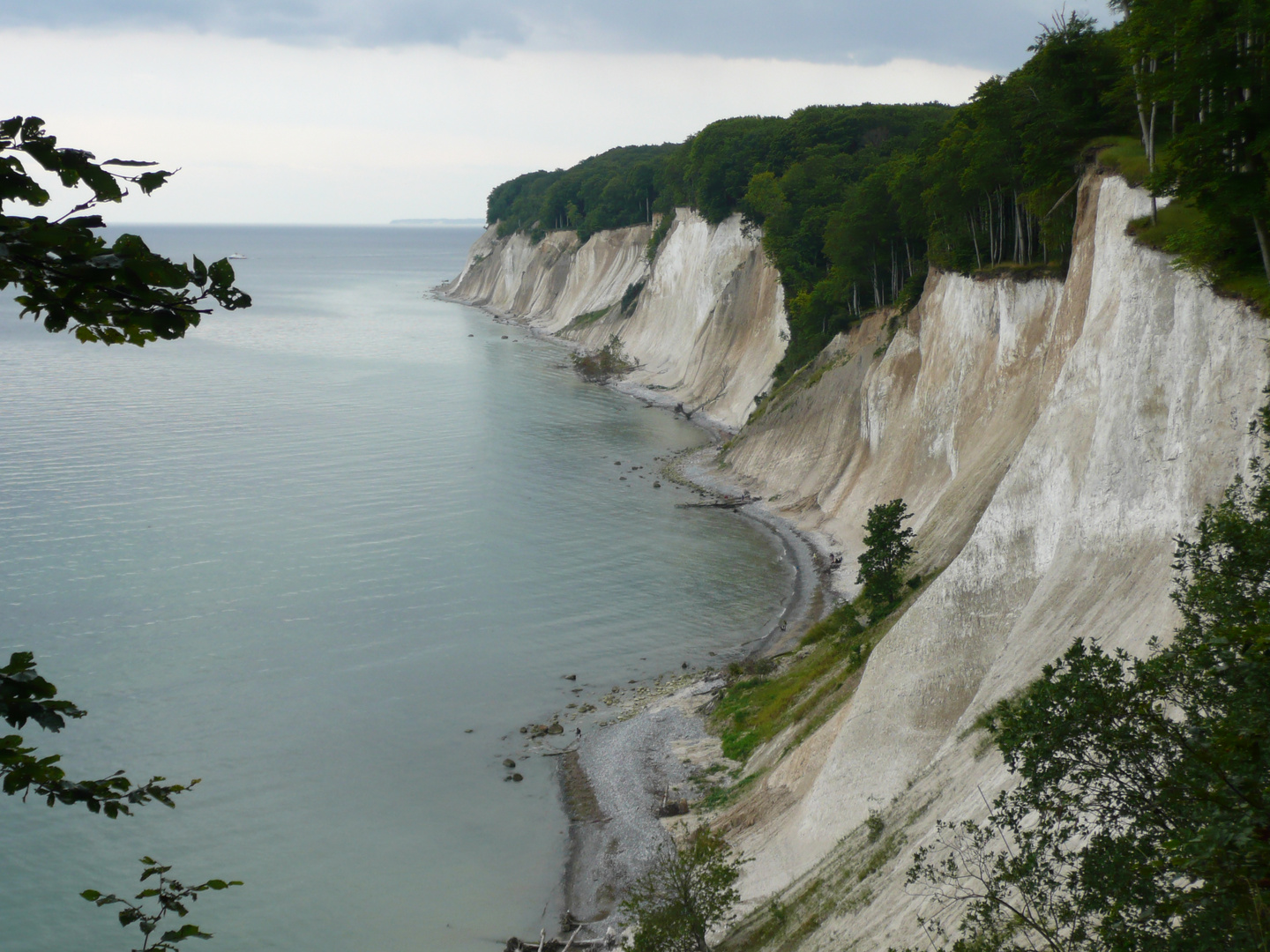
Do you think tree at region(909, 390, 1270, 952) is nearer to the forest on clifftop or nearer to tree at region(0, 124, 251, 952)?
tree at region(0, 124, 251, 952)

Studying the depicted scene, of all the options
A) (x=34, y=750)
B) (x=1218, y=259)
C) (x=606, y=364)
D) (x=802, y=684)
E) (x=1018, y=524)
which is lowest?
(x=802, y=684)

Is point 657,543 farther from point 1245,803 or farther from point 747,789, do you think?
point 1245,803

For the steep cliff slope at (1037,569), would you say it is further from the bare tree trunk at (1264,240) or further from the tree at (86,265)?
the tree at (86,265)

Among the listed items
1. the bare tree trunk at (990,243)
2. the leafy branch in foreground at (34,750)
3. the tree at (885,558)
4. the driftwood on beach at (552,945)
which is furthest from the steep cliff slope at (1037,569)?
the leafy branch in foreground at (34,750)

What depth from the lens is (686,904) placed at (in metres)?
18.3

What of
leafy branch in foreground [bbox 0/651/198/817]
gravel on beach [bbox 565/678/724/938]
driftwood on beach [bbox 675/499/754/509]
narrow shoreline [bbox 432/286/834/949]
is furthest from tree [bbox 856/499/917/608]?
leafy branch in foreground [bbox 0/651/198/817]

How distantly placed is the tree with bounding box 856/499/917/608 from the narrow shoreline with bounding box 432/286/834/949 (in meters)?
4.30

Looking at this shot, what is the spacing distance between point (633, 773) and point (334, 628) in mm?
14377

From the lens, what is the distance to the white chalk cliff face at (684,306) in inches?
2766

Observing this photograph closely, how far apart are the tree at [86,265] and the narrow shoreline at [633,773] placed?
1930cm

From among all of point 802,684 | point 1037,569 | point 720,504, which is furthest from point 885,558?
point 720,504

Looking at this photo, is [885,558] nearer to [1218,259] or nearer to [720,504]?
[1218,259]

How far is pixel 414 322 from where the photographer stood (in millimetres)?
135250

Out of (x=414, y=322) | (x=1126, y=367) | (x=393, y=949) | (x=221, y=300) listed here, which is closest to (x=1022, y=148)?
(x=1126, y=367)
